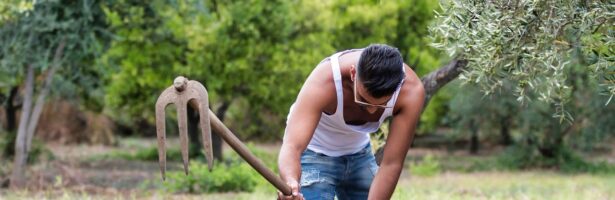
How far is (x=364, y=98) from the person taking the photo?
5.00m

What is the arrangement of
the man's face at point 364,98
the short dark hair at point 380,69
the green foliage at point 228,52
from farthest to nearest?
1. the green foliage at point 228,52
2. the man's face at point 364,98
3. the short dark hair at point 380,69

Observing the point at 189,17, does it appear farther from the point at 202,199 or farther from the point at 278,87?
the point at 202,199

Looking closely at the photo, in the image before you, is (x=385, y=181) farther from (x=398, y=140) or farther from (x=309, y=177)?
(x=309, y=177)

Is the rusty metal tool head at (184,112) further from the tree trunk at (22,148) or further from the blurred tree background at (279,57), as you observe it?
the tree trunk at (22,148)

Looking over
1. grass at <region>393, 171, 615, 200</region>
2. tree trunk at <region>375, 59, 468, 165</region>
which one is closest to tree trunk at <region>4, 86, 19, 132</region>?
grass at <region>393, 171, 615, 200</region>

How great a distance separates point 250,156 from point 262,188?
9.94m

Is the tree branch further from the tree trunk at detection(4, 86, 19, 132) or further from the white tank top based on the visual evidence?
the tree trunk at detection(4, 86, 19, 132)

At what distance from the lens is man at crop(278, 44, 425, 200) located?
4.86 metres

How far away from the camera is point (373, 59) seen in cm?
477

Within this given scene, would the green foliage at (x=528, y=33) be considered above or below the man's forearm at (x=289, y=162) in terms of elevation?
above

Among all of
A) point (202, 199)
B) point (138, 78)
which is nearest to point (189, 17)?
point (138, 78)

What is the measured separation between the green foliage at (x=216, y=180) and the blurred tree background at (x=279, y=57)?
257cm

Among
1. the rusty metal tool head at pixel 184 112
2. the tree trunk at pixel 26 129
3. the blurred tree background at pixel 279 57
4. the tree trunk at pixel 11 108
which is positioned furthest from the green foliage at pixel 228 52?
the rusty metal tool head at pixel 184 112

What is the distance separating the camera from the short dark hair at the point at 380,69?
4770mm
